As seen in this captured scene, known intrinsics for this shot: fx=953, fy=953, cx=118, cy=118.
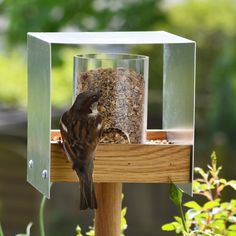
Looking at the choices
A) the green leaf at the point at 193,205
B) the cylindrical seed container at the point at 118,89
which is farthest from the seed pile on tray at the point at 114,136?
the green leaf at the point at 193,205

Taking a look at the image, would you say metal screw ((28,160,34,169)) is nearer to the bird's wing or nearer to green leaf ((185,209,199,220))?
the bird's wing

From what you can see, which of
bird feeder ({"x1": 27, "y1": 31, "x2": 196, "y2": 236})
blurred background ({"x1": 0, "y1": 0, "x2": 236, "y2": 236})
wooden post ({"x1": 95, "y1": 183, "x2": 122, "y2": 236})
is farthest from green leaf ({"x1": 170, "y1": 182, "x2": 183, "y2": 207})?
blurred background ({"x1": 0, "y1": 0, "x2": 236, "y2": 236})

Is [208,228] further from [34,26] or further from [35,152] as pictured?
[34,26]

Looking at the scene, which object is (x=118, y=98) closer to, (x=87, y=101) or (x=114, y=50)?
(x=87, y=101)

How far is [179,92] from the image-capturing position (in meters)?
2.36

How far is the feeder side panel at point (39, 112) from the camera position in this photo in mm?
2170

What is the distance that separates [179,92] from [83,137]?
12.7 inches

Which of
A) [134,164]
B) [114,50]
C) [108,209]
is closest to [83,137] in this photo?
[134,164]

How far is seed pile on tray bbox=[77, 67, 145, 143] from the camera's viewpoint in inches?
90.1

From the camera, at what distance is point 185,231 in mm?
2279

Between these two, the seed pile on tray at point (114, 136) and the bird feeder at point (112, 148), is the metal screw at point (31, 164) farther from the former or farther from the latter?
the seed pile on tray at point (114, 136)

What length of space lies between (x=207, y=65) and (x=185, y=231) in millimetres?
11470

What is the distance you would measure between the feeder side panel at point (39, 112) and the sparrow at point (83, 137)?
0.17 feet

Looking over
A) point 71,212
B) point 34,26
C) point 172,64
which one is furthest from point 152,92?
point 172,64
